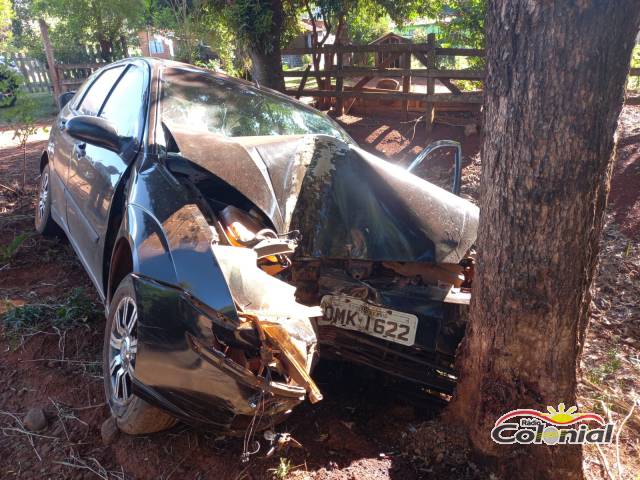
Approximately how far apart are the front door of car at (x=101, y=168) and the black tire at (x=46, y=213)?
3.21 feet

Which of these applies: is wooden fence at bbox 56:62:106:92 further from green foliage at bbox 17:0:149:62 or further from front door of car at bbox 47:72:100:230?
front door of car at bbox 47:72:100:230

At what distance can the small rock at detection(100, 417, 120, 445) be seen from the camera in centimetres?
253

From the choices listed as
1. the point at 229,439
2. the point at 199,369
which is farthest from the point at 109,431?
the point at 199,369

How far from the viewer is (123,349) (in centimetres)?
249

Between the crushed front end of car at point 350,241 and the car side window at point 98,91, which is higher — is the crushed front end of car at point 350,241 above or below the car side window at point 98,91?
below

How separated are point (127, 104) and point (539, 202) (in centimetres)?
277

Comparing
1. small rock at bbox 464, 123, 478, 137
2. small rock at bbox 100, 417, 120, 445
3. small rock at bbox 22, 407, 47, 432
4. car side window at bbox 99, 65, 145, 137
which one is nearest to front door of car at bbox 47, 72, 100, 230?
car side window at bbox 99, 65, 145, 137

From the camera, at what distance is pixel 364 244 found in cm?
269

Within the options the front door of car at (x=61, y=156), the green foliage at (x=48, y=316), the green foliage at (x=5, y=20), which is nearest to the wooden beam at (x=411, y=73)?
the front door of car at (x=61, y=156)

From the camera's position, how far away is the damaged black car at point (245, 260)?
210cm

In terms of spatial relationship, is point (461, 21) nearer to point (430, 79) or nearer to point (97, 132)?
point (430, 79)

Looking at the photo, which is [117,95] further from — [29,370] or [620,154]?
[620,154]

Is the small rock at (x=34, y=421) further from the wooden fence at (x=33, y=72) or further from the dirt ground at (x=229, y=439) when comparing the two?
the wooden fence at (x=33, y=72)

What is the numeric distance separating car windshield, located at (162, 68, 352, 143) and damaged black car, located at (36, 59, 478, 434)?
0.06 feet
